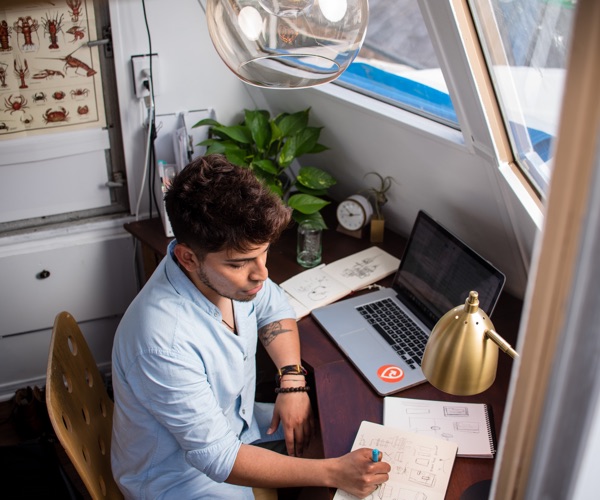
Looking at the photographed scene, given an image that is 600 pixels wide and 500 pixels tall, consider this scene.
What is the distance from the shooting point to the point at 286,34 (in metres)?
0.89

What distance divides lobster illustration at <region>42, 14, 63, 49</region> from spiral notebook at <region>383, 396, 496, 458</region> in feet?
5.02

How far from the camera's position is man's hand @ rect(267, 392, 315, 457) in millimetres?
1541

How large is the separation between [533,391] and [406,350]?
48.2 inches

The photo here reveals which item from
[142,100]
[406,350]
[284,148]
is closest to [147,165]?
[142,100]

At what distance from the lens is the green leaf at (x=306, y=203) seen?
206 cm

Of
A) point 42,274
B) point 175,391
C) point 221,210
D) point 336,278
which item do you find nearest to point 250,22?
point 221,210

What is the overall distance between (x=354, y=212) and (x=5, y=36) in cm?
122

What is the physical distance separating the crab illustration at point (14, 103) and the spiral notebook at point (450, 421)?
151cm

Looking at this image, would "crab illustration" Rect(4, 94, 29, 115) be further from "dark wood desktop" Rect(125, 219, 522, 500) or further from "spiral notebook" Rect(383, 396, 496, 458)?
"spiral notebook" Rect(383, 396, 496, 458)

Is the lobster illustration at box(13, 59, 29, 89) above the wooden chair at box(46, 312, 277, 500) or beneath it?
above

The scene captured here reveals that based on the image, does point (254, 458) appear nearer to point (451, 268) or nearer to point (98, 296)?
point (451, 268)

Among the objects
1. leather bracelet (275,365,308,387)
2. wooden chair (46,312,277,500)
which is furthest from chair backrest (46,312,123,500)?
leather bracelet (275,365,308,387)

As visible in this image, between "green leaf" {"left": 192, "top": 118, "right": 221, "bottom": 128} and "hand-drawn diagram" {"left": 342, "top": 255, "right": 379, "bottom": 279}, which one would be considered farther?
"green leaf" {"left": 192, "top": 118, "right": 221, "bottom": 128}

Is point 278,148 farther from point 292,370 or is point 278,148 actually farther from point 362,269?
point 292,370
